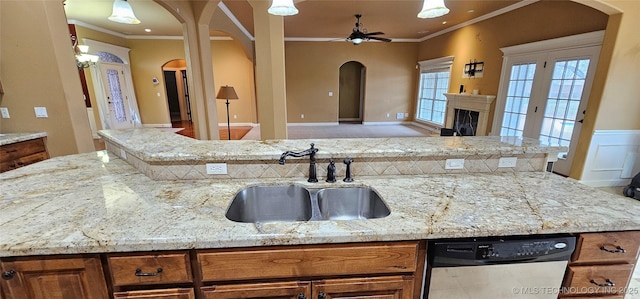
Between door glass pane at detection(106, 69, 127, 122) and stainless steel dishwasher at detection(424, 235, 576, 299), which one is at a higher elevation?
door glass pane at detection(106, 69, 127, 122)

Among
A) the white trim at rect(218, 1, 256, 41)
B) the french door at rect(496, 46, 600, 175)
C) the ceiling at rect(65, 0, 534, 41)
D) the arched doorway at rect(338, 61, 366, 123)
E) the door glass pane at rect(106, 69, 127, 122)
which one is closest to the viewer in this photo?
the french door at rect(496, 46, 600, 175)

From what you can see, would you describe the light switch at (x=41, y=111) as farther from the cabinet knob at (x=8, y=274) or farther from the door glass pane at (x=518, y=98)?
the door glass pane at (x=518, y=98)

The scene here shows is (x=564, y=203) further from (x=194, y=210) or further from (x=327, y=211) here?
(x=194, y=210)

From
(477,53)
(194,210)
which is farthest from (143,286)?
(477,53)

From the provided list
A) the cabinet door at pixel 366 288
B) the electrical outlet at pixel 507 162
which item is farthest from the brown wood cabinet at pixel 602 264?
the cabinet door at pixel 366 288

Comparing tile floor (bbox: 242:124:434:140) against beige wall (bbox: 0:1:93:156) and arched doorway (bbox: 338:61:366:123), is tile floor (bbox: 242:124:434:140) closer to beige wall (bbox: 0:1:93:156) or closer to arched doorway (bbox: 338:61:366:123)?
arched doorway (bbox: 338:61:366:123)

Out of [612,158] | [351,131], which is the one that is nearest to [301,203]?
[612,158]

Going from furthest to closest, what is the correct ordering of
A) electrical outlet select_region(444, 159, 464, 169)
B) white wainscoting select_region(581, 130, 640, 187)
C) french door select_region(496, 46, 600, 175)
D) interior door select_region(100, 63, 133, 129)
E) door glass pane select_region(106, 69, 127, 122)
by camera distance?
door glass pane select_region(106, 69, 127, 122) → interior door select_region(100, 63, 133, 129) → french door select_region(496, 46, 600, 175) → white wainscoting select_region(581, 130, 640, 187) → electrical outlet select_region(444, 159, 464, 169)

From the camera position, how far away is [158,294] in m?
1.00

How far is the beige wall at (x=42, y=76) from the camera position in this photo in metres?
2.34

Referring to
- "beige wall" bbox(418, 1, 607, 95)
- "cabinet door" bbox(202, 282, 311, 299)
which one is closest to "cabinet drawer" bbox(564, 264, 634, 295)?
"cabinet door" bbox(202, 282, 311, 299)

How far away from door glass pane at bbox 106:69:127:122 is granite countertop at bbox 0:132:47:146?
17.1 ft

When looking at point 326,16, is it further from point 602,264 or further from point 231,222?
point 602,264

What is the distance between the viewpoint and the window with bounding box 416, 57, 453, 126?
7129 mm
